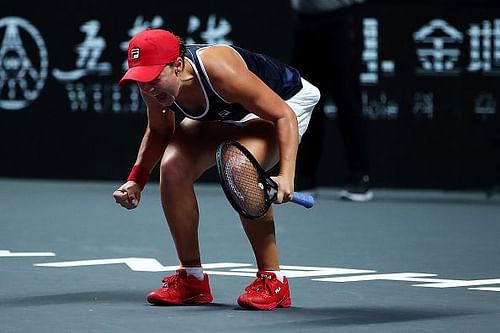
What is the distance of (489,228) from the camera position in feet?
24.5

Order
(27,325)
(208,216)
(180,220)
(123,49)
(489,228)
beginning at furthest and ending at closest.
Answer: (123,49), (208,216), (489,228), (180,220), (27,325)

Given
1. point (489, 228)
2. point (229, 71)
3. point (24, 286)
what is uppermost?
point (229, 71)

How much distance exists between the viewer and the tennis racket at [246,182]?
429cm

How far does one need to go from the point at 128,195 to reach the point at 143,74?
548mm

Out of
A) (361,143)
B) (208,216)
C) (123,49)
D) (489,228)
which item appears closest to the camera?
(489,228)

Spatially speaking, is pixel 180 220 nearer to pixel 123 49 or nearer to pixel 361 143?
pixel 361 143

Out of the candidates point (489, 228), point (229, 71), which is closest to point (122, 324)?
point (229, 71)

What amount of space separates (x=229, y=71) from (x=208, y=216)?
350 centimetres

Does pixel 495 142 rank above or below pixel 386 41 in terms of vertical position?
below

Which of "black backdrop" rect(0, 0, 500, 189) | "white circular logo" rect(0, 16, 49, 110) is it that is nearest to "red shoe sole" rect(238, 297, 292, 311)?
"black backdrop" rect(0, 0, 500, 189)

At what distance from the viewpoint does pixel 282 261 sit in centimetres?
602

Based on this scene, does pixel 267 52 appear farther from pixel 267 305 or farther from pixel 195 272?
pixel 267 305

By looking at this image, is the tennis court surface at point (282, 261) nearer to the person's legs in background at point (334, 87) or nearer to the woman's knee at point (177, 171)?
the person's legs in background at point (334, 87)

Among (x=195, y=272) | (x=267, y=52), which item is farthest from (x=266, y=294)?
(x=267, y=52)
